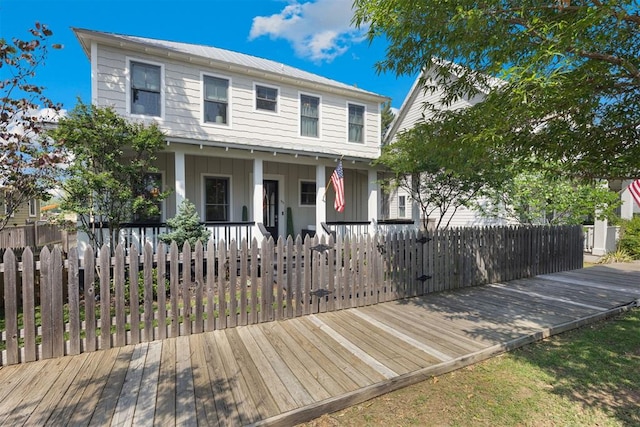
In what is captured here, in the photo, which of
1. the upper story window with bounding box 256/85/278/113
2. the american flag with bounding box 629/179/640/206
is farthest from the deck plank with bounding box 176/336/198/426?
the american flag with bounding box 629/179/640/206

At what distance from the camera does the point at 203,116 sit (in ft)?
31.5

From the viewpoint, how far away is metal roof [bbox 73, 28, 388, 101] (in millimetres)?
8133

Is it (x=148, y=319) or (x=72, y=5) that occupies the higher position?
(x=72, y=5)

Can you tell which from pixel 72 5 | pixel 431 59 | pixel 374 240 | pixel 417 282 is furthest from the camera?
pixel 72 5

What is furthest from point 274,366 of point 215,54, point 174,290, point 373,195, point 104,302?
point 215,54

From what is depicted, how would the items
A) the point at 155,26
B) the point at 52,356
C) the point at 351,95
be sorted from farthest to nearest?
the point at 351,95
the point at 155,26
the point at 52,356

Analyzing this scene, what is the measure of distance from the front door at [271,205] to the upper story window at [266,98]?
8.14 ft

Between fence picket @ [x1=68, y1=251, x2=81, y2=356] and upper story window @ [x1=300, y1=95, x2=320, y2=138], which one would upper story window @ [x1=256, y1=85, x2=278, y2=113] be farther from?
fence picket @ [x1=68, y1=251, x2=81, y2=356]

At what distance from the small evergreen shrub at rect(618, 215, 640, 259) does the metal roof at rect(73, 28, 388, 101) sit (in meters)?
10.0

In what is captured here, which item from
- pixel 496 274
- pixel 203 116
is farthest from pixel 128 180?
pixel 496 274

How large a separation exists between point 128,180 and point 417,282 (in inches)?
245

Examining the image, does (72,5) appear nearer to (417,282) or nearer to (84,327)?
(84,327)

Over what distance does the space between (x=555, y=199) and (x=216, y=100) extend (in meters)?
10.9

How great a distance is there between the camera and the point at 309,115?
37.5ft
